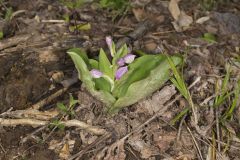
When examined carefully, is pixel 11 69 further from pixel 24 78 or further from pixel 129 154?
pixel 129 154

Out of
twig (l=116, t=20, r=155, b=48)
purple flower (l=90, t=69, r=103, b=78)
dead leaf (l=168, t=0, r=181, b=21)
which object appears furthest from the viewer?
dead leaf (l=168, t=0, r=181, b=21)

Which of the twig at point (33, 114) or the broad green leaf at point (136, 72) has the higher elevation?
the broad green leaf at point (136, 72)

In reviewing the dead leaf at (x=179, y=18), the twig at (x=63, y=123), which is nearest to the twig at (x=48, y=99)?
the twig at (x=63, y=123)

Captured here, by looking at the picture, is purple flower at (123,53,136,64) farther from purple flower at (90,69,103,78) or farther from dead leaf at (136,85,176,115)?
dead leaf at (136,85,176,115)

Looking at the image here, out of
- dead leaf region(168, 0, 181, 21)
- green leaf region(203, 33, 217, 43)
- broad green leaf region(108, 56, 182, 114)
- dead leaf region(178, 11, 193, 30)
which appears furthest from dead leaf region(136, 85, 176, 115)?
dead leaf region(168, 0, 181, 21)

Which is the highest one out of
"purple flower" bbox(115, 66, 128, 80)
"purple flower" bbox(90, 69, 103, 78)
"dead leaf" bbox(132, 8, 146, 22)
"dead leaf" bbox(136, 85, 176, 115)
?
"purple flower" bbox(90, 69, 103, 78)

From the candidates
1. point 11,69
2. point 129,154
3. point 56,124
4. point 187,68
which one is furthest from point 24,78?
point 187,68

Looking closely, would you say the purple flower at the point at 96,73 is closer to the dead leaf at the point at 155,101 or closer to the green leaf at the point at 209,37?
the dead leaf at the point at 155,101

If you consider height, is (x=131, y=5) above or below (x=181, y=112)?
above
